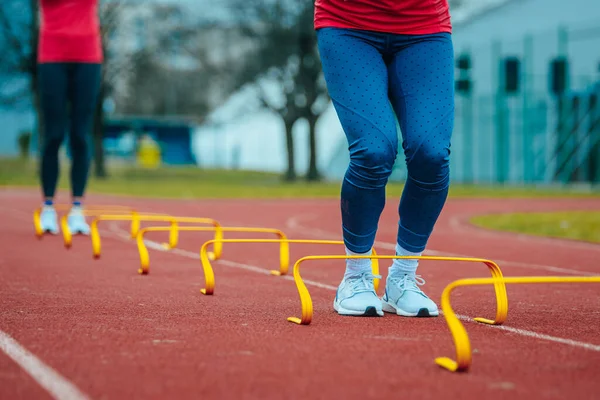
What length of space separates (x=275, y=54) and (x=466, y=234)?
28.6 m

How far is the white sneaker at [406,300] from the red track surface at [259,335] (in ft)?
0.28

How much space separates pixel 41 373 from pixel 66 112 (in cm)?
646

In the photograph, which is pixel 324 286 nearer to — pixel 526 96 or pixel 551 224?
pixel 551 224

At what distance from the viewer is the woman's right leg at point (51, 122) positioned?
30.1 feet

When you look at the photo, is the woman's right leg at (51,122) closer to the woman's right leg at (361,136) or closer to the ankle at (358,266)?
the woman's right leg at (361,136)

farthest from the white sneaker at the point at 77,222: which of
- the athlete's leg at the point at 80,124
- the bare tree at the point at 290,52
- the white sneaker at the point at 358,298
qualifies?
the bare tree at the point at 290,52

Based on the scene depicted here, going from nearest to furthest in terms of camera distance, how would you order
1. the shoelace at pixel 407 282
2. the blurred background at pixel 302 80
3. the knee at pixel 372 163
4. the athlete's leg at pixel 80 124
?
the knee at pixel 372 163 → the shoelace at pixel 407 282 → the athlete's leg at pixel 80 124 → the blurred background at pixel 302 80

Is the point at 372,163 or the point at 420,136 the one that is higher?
the point at 420,136

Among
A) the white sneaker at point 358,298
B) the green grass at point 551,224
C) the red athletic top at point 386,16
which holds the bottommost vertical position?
the green grass at point 551,224

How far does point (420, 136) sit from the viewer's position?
4531 millimetres

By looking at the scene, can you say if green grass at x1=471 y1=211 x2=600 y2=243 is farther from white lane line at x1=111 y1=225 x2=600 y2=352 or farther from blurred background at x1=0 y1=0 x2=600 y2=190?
blurred background at x1=0 y1=0 x2=600 y2=190

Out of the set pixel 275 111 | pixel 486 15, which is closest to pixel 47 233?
pixel 486 15

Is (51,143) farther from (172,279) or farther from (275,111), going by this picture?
(275,111)

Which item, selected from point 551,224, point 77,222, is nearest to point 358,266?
point 77,222
